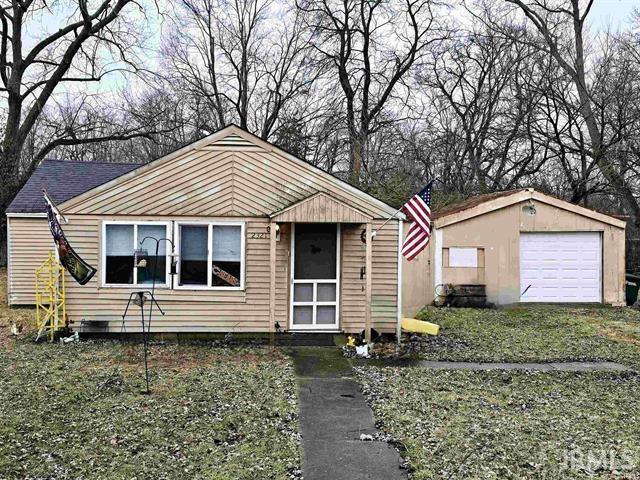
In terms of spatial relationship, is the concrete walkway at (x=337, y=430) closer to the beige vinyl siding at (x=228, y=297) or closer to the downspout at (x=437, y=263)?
the beige vinyl siding at (x=228, y=297)

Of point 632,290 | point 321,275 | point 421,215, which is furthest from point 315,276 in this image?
point 632,290

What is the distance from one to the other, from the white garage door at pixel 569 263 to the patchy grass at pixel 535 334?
76 centimetres

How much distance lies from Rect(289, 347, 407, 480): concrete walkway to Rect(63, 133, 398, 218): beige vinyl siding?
3.33 meters

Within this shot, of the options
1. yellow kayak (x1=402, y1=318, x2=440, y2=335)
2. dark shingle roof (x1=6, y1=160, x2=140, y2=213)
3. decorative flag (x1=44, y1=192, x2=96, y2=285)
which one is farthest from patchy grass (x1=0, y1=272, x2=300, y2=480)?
dark shingle roof (x1=6, y1=160, x2=140, y2=213)

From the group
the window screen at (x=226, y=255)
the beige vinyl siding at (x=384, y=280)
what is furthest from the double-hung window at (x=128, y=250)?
the beige vinyl siding at (x=384, y=280)

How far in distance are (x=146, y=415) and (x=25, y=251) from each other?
1128 centimetres

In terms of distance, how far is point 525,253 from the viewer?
15078mm

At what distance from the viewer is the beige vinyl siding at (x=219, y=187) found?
32.2 feet

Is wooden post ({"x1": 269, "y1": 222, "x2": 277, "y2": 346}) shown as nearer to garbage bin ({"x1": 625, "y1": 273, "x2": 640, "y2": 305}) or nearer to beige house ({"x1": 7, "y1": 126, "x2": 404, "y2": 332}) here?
beige house ({"x1": 7, "y1": 126, "x2": 404, "y2": 332})

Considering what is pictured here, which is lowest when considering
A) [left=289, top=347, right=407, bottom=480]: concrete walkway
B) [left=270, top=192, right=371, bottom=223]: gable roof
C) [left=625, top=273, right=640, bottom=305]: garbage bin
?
[left=289, top=347, right=407, bottom=480]: concrete walkway

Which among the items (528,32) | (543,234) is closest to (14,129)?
(543,234)

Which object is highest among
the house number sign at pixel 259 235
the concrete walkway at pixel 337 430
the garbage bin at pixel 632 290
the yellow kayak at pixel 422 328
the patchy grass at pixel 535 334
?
the house number sign at pixel 259 235

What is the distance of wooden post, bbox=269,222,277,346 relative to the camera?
374 inches

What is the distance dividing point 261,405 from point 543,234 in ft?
37.9
